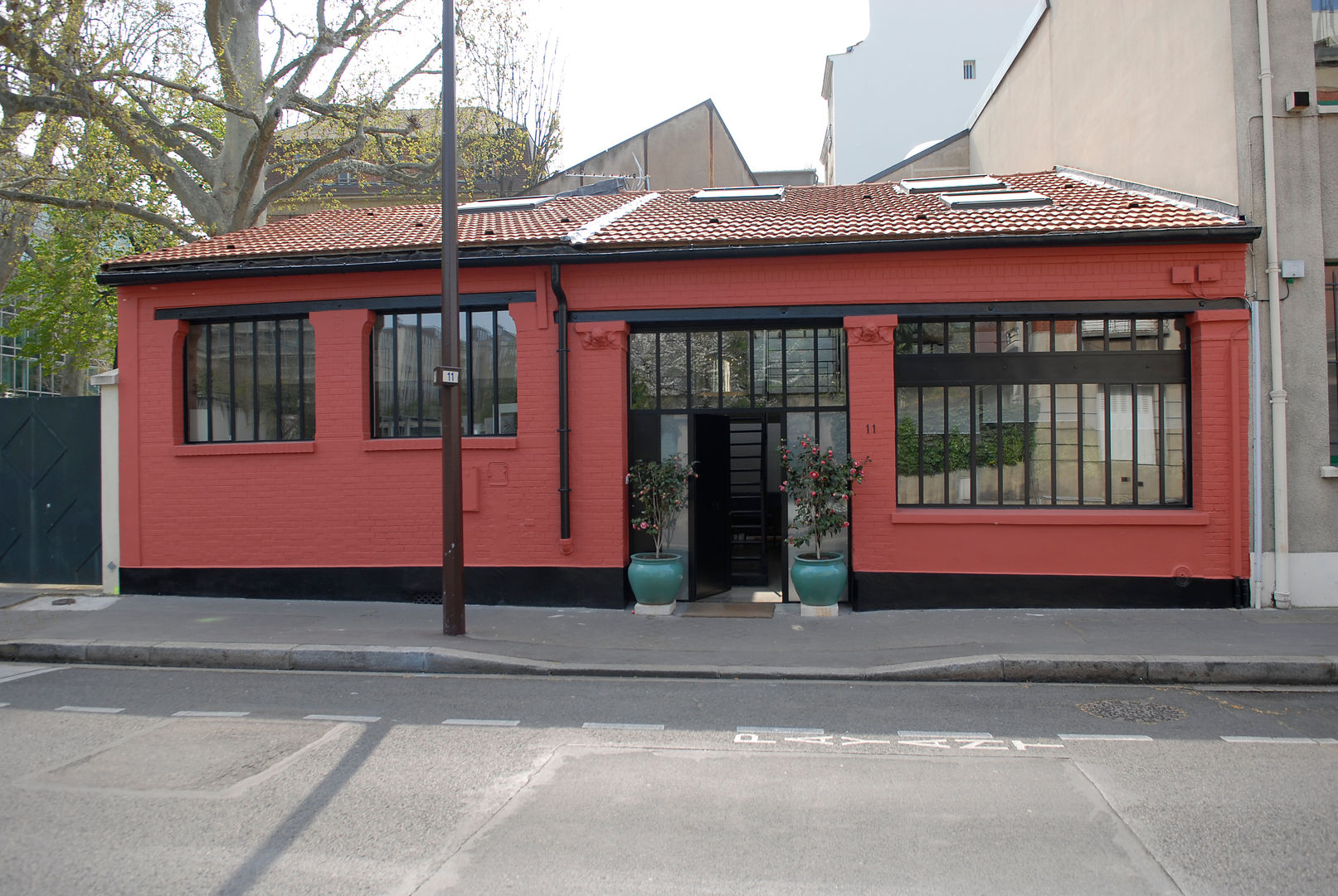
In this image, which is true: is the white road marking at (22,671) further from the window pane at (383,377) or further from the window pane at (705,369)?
the window pane at (705,369)

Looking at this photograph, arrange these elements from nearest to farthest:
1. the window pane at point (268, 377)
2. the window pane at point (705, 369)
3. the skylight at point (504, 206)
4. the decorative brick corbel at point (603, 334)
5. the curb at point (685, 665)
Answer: the curb at point (685, 665) < the decorative brick corbel at point (603, 334) < the window pane at point (705, 369) < the window pane at point (268, 377) < the skylight at point (504, 206)

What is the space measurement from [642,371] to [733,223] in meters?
2.17

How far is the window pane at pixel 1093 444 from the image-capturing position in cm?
951

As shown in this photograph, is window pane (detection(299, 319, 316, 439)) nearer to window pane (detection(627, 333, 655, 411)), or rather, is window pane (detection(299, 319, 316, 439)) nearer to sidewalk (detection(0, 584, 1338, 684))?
sidewalk (detection(0, 584, 1338, 684))

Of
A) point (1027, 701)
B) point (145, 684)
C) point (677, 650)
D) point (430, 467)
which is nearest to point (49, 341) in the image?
point (430, 467)

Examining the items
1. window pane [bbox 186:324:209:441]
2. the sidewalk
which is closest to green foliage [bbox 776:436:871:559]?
the sidewalk

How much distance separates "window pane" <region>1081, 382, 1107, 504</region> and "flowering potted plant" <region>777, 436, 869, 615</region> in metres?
2.44

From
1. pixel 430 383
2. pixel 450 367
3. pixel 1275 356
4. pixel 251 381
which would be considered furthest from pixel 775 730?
pixel 251 381

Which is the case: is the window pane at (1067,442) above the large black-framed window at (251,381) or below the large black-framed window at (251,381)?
below

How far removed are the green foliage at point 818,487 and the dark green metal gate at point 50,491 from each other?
8.56m

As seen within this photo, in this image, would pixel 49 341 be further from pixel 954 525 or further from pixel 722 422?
pixel 954 525

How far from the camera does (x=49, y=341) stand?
26.3m

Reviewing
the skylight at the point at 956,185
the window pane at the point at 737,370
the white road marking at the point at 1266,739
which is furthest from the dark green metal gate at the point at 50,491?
the white road marking at the point at 1266,739

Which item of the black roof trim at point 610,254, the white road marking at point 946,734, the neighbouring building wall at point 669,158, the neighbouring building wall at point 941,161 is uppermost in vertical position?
the neighbouring building wall at point 669,158
